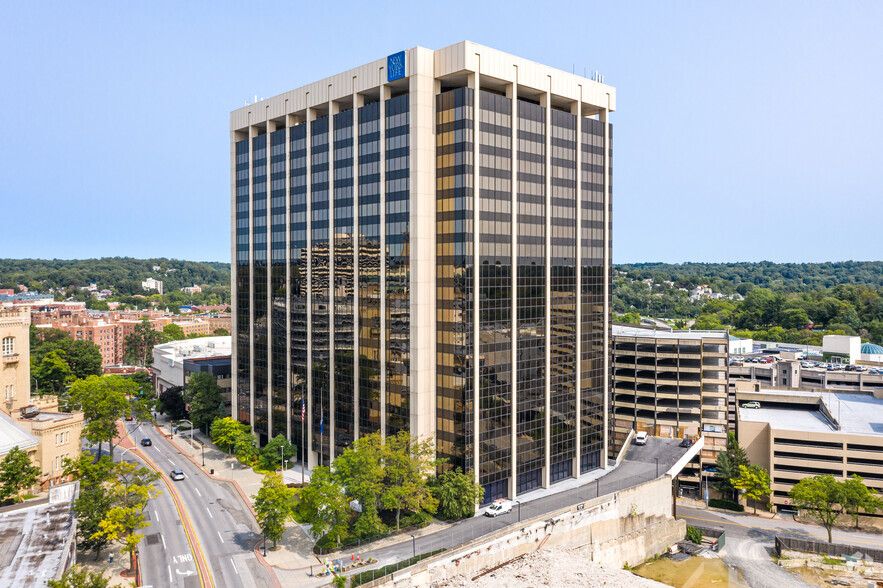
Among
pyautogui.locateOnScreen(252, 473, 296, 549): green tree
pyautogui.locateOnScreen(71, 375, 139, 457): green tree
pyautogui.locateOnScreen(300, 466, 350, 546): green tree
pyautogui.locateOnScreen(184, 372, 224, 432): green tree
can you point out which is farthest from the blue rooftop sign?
pyautogui.locateOnScreen(184, 372, 224, 432): green tree

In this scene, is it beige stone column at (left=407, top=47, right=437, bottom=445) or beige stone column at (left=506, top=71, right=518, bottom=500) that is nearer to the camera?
beige stone column at (left=407, top=47, right=437, bottom=445)

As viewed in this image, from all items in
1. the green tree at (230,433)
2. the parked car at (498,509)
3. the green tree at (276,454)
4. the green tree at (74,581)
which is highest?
the green tree at (74,581)

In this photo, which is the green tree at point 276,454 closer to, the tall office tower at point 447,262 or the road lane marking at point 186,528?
the tall office tower at point 447,262

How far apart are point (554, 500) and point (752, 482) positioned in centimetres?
4243

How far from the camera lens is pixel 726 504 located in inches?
4321

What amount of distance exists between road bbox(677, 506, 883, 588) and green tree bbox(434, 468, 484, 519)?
Result: 134ft

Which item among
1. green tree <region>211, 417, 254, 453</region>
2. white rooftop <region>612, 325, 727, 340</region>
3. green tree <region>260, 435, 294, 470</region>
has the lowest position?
green tree <region>260, 435, 294, 470</region>

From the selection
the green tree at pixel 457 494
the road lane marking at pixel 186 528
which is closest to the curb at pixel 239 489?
the road lane marking at pixel 186 528

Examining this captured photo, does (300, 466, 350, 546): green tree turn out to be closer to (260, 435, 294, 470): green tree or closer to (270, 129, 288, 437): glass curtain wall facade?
(260, 435, 294, 470): green tree

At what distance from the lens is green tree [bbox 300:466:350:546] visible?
68.7m

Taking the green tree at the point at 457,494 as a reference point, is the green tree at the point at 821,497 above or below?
below

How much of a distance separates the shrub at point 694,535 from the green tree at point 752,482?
45.3 ft

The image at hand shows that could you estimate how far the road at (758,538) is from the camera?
84.8 m

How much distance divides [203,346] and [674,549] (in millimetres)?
123557
